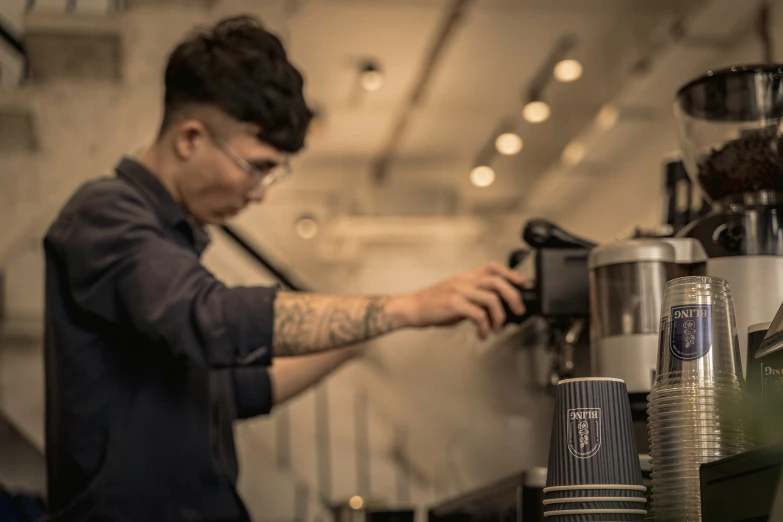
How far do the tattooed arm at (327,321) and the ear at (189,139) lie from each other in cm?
43

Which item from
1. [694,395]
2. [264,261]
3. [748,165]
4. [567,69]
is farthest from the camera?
[567,69]

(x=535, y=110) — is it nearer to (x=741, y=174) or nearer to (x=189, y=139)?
(x=189, y=139)

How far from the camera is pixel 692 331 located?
79 centimetres

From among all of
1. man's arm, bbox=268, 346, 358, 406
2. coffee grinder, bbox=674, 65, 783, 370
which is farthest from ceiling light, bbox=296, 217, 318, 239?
coffee grinder, bbox=674, 65, 783, 370

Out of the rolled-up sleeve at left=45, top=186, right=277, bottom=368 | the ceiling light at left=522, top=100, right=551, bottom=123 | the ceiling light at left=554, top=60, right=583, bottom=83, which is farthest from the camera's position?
the ceiling light at left=522, top=100, right=551, bottom=123

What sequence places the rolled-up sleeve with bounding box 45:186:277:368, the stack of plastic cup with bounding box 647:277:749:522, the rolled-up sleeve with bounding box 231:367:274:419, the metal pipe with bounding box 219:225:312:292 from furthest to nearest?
the metal pipe with bounding box 219:225:312:292 < the rolled-up sleeve with bounding box 231:367:274:419 < the rolled-up sleeve with bounding box 45:186:277:368 < the stack of plastic cup with bounding box 647:277:749:522

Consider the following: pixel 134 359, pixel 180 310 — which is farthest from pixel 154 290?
pixel 134 359

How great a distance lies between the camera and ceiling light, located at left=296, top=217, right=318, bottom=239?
22.2ft

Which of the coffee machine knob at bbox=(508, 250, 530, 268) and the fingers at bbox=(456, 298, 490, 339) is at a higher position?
the coffee machine knob at bbox=(508, 250, 530, 268)

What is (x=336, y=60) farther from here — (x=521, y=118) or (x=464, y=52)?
(x=521, y=118)

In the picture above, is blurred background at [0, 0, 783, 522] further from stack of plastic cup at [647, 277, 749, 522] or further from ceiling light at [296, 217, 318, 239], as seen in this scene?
stack of plastic cup at [647, 277, 749, 522]

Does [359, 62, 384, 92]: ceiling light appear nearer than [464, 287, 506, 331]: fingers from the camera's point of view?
No

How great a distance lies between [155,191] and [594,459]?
113 cm

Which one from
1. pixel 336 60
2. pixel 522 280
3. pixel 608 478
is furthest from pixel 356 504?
pixel 336 60
